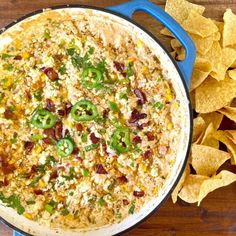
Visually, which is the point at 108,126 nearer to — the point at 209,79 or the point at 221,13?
the point at 209,79

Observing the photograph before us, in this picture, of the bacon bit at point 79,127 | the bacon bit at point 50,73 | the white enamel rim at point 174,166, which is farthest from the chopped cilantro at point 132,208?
the bacon bit at point 50,73

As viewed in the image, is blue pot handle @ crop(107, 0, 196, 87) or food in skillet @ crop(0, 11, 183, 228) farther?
food in skillet @ crop(0, 11, 183, 228)

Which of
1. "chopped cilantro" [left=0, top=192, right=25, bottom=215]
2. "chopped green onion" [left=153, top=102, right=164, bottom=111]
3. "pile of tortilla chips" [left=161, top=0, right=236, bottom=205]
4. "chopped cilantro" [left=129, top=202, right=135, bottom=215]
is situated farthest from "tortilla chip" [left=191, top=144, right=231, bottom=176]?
"chopped cilantro" [left=0, top=192, right=25, bottom=215]

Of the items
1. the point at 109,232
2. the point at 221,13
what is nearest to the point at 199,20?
the point at 221,13

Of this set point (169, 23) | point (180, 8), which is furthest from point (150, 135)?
point (180, 8)

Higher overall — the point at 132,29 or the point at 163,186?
the point at 132,29

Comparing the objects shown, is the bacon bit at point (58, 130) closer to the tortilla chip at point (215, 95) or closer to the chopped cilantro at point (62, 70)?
the chopped cilantro at point (62, 70)

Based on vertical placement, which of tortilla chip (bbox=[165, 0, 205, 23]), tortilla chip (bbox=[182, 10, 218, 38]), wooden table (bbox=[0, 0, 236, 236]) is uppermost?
tortilla chip (bbox=[165, 0, 205, 23])

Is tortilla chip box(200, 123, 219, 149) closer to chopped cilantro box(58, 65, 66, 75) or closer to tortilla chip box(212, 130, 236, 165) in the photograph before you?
tortilla chip box(212, 130, 236, 165)
